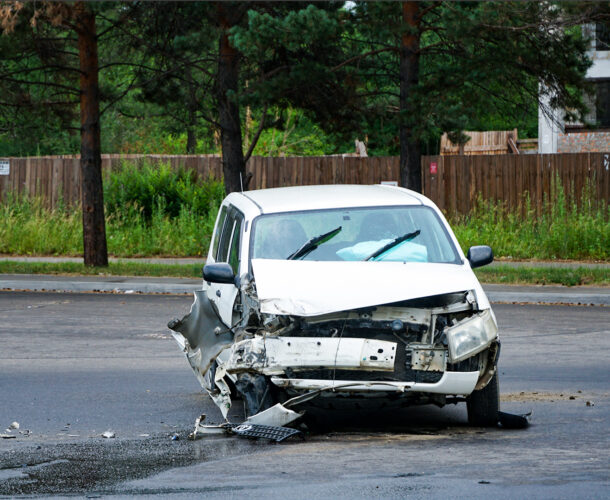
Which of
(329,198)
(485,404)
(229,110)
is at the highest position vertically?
(229,110)

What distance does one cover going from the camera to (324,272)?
7824 mm

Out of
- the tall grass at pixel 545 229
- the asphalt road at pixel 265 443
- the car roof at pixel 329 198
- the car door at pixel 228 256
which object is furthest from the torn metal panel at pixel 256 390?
the tall grass at pixel 545 229

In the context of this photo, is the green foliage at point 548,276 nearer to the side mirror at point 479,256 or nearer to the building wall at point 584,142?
the side mirror at point 479,256

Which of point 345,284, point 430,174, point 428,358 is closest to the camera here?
point 428,358

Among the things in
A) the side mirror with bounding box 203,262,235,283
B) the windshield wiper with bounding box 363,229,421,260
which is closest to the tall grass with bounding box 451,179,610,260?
the windshield wiper with bounding box 363,229,421,260

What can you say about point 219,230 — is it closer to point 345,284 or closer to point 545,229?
point 345,284

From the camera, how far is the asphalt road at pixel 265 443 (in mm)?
6082

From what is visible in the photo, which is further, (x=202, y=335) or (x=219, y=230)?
(x=219, y=230)

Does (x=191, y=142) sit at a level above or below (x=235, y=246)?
above

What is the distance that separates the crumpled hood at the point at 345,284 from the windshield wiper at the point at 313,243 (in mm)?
450

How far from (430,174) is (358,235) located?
19.5 metres

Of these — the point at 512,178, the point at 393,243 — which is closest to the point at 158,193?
the point at 512,178

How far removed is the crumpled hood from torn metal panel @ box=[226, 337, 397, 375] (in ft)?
0.70

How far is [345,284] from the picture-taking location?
7.51 m
